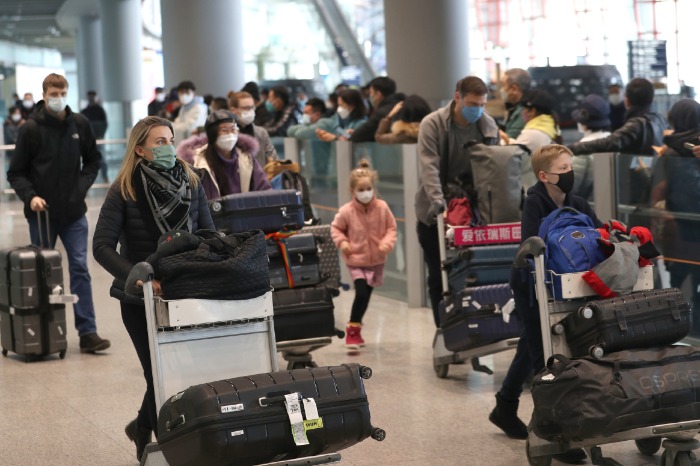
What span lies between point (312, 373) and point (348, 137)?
8.30 m

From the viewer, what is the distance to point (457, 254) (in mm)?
7902

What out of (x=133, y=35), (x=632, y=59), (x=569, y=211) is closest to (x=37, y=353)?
(x=569, y=211)

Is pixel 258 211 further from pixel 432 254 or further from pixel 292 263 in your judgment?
pixel 432 254

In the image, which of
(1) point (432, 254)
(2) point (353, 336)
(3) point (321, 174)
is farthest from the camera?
(3) point (321, 174)

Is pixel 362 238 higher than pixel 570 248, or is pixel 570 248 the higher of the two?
pixel 570 248

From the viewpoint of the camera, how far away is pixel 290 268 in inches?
314

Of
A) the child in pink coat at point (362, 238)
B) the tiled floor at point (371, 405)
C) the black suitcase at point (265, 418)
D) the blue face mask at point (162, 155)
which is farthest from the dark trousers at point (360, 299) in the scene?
the black suitcase at point (265, 418)

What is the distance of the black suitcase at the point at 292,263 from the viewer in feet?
26.1

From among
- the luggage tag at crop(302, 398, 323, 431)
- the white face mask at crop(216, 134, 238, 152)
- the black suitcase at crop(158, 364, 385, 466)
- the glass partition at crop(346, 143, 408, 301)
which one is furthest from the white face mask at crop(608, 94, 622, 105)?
the luggage tag at crop(302, 398, 323, 431)

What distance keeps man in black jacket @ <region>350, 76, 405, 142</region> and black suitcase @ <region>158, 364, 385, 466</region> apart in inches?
288

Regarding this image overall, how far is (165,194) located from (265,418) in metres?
1.37

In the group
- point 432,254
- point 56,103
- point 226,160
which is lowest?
point 432,254

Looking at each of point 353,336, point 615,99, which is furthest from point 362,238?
point 615,99

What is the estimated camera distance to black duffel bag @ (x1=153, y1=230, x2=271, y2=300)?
498cm
